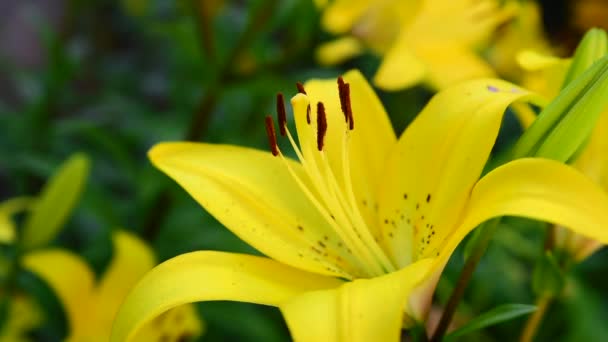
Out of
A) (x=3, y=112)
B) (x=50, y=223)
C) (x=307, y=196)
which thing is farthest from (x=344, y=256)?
(x=3, y=112)

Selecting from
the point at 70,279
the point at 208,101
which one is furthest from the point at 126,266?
the point at 208,101

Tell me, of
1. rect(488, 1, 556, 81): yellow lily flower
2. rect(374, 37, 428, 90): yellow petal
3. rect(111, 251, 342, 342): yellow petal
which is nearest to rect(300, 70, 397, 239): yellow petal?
rect(111, 251, 342, 342): yellow petal

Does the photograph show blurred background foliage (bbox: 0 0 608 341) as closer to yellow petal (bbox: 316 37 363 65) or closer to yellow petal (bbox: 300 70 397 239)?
yellow petal (bbox: 316 37 363 65)

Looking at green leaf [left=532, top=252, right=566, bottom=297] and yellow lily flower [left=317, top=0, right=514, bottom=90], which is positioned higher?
yellow lily flower [left=317, top=0, right=514, bottom=90]

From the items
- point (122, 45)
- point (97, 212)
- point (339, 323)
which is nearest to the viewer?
point (339, 323)

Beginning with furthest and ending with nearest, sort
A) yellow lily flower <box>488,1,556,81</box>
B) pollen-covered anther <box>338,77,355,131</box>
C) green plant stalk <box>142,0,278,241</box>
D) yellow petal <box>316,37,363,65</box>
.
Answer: yellow lily flower <box>488,1,556,81</box>
yellow petal <box>316,37,363,65</box>
green plant stalk <box>142,0,278,241</box>
pollen-covered anther <box>338,77,355,131</box>

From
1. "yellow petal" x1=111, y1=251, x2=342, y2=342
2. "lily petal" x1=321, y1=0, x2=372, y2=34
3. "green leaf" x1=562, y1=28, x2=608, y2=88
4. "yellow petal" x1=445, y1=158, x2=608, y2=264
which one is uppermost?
"green leaf" x1=562, y1=28, x2=608, y2=88

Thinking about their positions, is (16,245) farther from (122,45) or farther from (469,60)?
(122,45)
